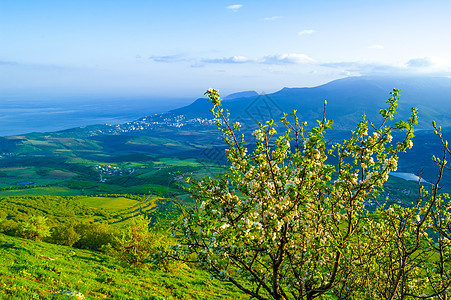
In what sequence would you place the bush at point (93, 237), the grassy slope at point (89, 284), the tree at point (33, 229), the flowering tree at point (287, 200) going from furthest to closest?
the bush at point (93, 237) → the tree at point (33, 229) → the grassy slope at point (89, 284) → the flowering tree at point (287, 200)

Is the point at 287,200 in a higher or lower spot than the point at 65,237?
higher

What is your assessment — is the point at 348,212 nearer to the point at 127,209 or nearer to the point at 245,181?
the point at 245,181

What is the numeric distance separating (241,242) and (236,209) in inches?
50.8

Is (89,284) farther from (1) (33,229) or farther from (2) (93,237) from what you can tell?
(2) (93,237)

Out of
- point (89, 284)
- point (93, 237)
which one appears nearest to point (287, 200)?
point (89, 284)

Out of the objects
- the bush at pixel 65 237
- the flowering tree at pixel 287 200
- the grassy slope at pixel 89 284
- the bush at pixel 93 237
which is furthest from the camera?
the bush at pixel 93 237

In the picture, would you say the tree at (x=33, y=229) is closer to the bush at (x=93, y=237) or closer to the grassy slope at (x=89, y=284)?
the bush at (x=93, y=237)

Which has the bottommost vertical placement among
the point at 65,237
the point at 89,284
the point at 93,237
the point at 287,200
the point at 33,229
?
the point at 93,237

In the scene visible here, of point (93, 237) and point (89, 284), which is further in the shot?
point (93, 237)

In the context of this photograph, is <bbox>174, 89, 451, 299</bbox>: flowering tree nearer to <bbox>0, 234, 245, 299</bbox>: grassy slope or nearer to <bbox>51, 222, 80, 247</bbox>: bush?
<bbox>0, 234, 245, 299</bbox>: grassy slope

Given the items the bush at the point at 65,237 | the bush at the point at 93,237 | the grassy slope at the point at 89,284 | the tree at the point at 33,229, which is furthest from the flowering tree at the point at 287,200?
the bush at the point at 65,237

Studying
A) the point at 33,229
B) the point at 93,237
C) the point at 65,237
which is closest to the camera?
the point at 33,229

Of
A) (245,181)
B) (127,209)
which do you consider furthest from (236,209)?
(127,209)

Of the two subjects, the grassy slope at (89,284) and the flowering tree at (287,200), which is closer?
the flowering tree at (287,200)
